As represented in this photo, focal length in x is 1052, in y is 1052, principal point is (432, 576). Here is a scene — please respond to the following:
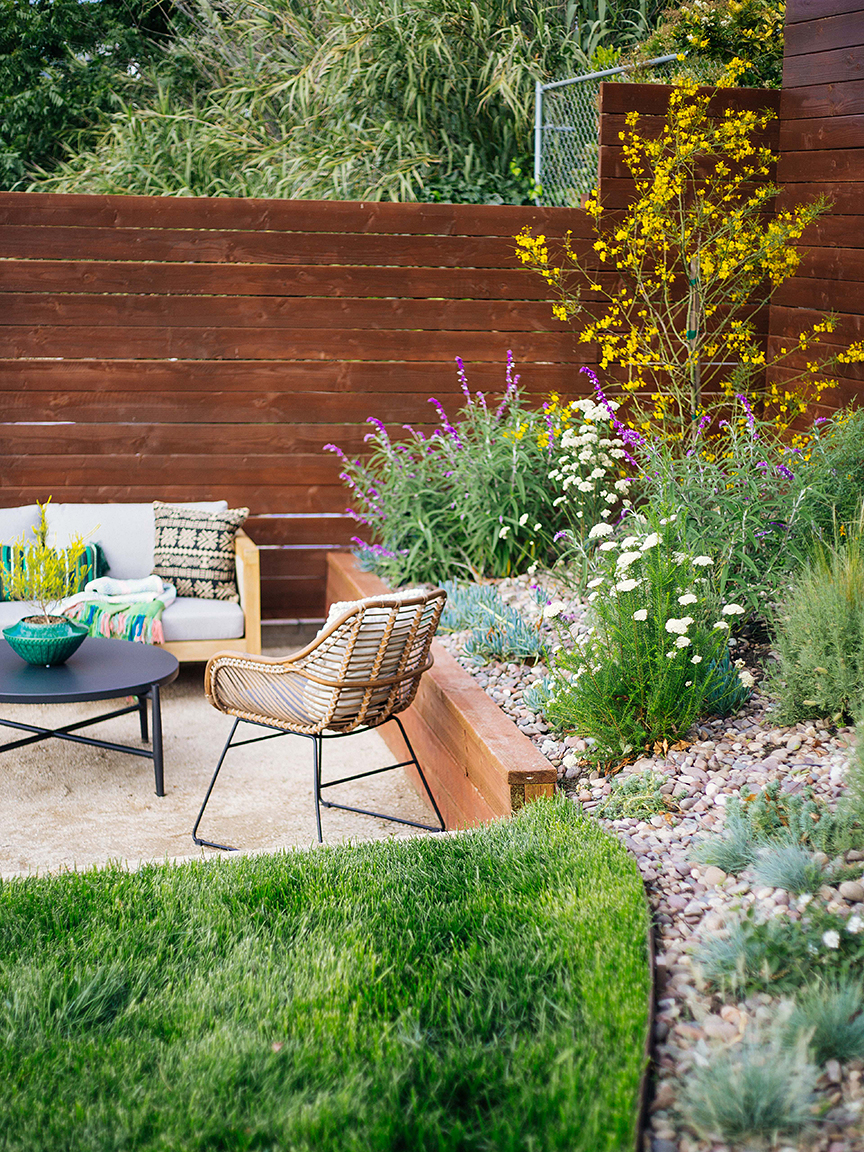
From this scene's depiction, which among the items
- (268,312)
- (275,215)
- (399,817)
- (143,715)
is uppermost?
(275,215)

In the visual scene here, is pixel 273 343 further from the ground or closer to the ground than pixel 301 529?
further from the ground

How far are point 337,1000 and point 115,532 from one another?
12.0 ft

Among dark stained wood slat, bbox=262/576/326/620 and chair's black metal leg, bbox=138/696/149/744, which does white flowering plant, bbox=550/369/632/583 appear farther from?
chair's black metal leg, bbox=138/696/149/744

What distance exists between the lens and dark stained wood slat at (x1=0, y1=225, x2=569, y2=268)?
5.23m

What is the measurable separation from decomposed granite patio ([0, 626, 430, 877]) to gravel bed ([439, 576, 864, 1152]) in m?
0.72

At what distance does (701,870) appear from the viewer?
2.24 meters

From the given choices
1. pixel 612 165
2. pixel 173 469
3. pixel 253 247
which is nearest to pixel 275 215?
pixel 253 247

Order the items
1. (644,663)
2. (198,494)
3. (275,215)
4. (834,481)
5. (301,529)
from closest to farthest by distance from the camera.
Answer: (644,663)
(834,481)
(275,215)
(198,494)
(301,529)

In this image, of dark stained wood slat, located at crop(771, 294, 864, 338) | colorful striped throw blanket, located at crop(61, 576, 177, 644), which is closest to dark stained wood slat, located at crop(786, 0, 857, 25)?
dark stained wood slat, located at crop(771, 294, 864, 338)

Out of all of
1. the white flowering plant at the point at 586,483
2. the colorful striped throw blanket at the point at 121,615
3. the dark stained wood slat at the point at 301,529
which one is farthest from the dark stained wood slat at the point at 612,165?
the colorful striped throw blanket at the point at 121,615

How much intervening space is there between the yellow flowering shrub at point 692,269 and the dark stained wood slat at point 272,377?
353mm

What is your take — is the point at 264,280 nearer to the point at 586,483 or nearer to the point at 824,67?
Answer: the point at 586,483

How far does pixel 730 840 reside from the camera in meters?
2.23

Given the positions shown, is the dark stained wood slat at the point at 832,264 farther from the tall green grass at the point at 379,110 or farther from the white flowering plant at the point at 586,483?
the tall green grass at the point at 379,110
